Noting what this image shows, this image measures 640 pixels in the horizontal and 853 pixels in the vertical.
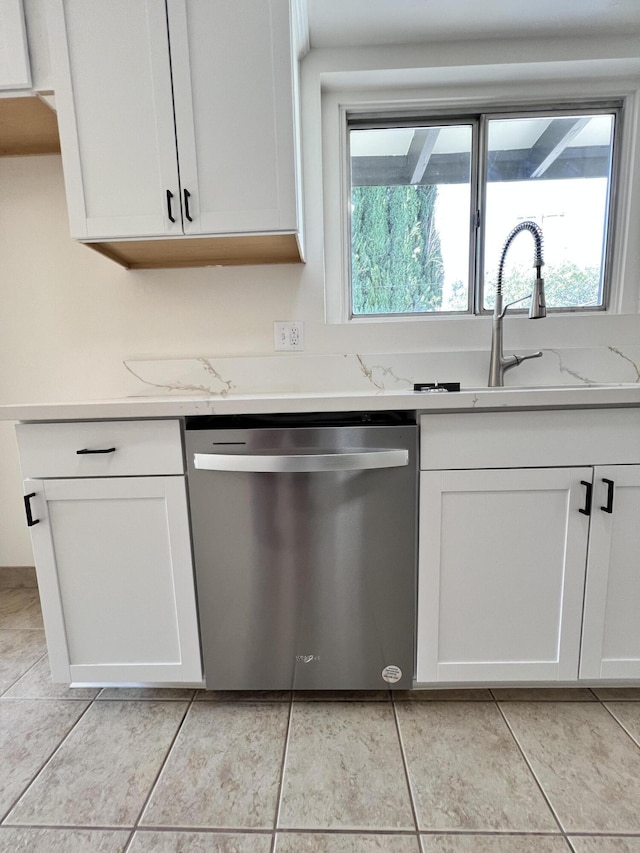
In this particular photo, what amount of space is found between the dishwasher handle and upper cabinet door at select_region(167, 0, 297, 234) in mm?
690

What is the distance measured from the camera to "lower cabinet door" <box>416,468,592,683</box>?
1103 millimetres

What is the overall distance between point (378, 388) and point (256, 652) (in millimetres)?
999

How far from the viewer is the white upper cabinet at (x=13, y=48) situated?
115 centimetres

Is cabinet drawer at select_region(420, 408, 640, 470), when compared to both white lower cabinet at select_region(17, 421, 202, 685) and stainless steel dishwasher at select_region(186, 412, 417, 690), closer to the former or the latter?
stainless steel dishwasher at select_region(186, 412, 417, 690)

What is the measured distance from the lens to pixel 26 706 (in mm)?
1258

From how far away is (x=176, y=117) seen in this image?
1.17 meters

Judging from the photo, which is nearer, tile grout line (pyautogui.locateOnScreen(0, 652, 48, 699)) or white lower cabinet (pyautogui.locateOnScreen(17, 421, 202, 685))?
white lower cabinet (pyautogui.locateOnScreen(17, 421, 202, 685))

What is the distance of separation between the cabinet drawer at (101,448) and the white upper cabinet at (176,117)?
60cm

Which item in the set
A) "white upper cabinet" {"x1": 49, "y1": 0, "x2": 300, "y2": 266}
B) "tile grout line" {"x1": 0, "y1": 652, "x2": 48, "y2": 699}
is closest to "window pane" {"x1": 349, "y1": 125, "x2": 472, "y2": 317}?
"white upper cabinet" {"x1": 49, "y1": 0, "x2": 300, "y2": 266}

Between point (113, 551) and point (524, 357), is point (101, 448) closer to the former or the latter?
point (113, 551)

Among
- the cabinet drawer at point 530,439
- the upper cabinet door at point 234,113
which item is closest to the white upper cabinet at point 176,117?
the upper cabinet door at point 234,113

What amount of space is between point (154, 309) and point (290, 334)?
56cm

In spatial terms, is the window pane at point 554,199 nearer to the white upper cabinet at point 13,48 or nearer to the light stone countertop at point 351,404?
the light stone countertop at point 351,404

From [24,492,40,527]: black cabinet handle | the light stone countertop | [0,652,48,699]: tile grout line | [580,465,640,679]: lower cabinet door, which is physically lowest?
[0,652,48,699]: tile grout line
